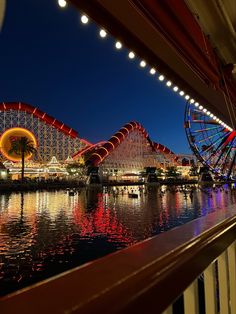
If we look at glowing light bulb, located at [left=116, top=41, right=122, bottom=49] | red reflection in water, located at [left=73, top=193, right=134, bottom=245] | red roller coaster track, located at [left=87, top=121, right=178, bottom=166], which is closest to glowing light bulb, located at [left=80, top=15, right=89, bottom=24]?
glowing light bulb, located at [left=116, top=41, right=122, bottom=49]

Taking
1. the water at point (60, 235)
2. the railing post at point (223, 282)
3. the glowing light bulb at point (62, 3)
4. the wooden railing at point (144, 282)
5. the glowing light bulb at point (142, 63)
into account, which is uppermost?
the glowing light bulb at point (142, 63)

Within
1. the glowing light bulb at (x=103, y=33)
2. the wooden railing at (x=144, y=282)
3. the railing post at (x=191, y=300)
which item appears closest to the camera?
the wooden railing at (x=144, y=282)

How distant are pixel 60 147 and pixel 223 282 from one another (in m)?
67.0

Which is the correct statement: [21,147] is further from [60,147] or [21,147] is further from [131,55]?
[131,55]

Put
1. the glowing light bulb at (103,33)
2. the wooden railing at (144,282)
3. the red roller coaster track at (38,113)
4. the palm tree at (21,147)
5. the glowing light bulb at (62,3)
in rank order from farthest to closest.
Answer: the red roller coaster track at (38,113)
the palm tree at (21,147)
the glowing light bulb at (103,33)
the glowing light bulb at (62,3)
the wooden railing at (144,282)

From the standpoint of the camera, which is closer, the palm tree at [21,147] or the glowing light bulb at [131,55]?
the glowing light bulb at [131,55]

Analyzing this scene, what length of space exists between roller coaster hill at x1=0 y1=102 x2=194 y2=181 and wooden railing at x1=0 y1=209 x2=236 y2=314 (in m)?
52.1

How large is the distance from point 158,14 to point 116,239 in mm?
11491

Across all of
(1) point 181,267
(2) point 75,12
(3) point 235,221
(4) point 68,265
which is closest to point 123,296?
(1) point 181,267

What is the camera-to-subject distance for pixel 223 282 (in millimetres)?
1289

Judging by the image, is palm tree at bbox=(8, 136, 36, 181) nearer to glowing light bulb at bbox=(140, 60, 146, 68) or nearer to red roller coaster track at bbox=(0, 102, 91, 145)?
red roller coaster track at bbox=(0, 102, 91, 145)

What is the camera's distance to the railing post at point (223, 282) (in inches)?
49.0

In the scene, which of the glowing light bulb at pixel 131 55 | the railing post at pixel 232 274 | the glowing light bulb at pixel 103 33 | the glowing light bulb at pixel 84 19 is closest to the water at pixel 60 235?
the glowing light bulb at pixel 131 55

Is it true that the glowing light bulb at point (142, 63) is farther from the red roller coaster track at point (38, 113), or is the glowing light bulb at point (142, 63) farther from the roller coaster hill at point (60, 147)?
the red roller coaster track at point (38, 113)
